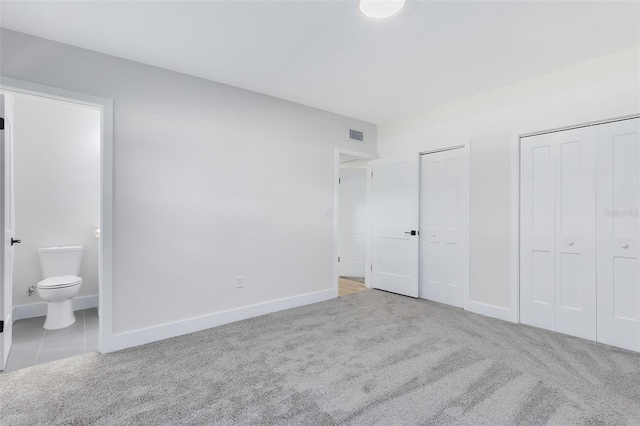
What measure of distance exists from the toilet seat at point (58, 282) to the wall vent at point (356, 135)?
→ 12.4 ft

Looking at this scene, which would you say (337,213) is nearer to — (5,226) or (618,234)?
(618,234)

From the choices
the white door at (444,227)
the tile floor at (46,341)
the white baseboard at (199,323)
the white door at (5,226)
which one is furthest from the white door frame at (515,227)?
the white door at (5,226)

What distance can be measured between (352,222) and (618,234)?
377 centimetres

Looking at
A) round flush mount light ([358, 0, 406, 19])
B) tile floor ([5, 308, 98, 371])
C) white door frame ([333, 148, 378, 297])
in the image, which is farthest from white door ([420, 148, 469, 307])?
tile floor ([5, 308, 98, 371])

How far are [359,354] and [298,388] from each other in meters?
0.69

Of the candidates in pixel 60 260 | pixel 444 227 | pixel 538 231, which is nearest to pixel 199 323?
pixel 60 260

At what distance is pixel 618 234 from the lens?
2719 mm

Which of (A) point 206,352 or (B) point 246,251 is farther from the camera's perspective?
(B) point 246,251

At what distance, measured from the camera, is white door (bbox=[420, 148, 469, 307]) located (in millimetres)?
3809

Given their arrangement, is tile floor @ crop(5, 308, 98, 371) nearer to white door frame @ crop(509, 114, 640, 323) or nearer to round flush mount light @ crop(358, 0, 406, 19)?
round flush mount light @ crop(358, 0, 406, 19)

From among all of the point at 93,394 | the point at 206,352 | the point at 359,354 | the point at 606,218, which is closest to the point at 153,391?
the point at 93,394

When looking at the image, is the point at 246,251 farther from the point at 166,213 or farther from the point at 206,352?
the point at 206,352

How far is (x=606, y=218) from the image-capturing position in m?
2.78

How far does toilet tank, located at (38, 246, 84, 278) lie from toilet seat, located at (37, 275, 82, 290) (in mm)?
172
